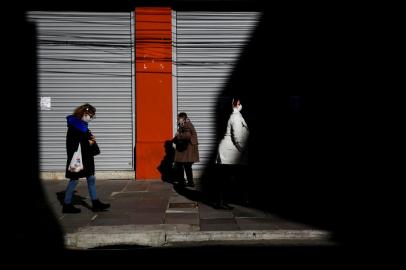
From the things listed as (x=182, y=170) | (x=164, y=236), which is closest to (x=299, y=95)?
(x=182, y=170)

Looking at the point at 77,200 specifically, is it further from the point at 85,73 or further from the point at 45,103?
the point at 85,73

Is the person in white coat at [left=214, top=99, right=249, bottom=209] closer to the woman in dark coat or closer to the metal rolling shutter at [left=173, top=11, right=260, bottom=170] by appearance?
the woman in dark coat

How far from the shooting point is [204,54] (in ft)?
37.9

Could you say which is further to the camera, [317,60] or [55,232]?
[317,60]

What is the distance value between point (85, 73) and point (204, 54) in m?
3.21

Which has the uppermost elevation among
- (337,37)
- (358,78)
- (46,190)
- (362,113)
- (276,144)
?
(337,37)

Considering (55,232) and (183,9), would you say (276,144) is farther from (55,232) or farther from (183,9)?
(55,232)

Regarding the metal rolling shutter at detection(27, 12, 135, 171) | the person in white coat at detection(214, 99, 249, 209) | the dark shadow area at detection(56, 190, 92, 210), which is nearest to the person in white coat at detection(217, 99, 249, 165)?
the person in white coat at detection(214, 99, 249, 209)

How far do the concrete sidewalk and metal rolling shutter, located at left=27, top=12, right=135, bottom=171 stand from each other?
2688 mm

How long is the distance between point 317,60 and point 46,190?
7626 mm

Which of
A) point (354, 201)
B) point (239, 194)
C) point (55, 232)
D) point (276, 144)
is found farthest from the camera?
point (276, 144)

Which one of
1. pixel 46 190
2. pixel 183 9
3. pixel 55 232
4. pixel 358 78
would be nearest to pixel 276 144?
pixel 358 78

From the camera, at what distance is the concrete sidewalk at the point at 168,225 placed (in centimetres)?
609

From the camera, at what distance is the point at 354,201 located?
852 cm
